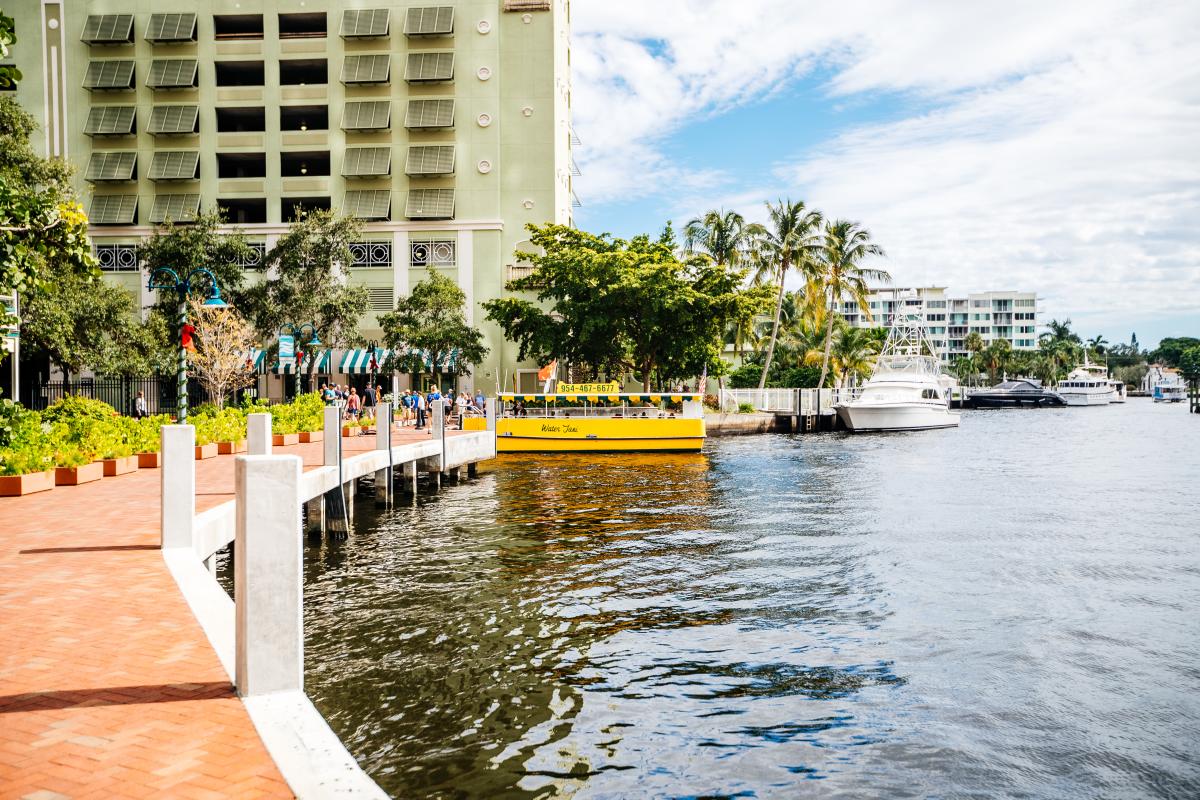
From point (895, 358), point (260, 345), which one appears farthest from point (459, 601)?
point (895, 358)

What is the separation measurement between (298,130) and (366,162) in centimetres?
539

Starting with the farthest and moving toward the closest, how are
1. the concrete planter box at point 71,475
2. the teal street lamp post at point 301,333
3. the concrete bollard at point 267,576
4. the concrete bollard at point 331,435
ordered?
the teal street lamp post at point 301,333
the concrete bollard at point 331,435
the concrete planter box at point 71,475
the concrete bollard at point 267,576

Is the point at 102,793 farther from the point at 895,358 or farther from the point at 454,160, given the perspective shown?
the point at 895,358

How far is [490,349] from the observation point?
5538cm

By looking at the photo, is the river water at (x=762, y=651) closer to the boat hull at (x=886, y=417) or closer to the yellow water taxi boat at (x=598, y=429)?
the yellow water taxi boat at (x=598, y=429)

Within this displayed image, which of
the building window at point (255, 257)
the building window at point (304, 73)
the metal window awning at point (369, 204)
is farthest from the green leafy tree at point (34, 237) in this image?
the building window at point (304, 73)

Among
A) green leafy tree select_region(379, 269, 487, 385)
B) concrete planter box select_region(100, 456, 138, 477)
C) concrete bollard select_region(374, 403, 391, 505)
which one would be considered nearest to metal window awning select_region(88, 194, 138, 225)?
green leafy tree select_region(379, 269, 487, 385)

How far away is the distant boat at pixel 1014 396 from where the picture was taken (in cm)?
10431

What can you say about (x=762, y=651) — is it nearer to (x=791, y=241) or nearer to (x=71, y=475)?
(x=71, y=475)

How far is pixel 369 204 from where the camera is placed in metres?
55.6

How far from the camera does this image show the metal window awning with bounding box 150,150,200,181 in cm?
5444

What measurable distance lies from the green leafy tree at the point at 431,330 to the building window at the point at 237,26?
2100cm

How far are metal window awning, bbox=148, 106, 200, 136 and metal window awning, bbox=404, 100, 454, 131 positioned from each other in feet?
41.8

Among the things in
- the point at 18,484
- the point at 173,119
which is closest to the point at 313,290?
the point at 173,119
